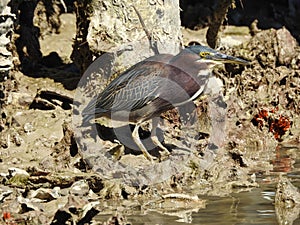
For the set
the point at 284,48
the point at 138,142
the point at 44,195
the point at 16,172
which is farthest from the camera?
the point at 284,48

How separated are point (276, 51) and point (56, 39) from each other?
350cm

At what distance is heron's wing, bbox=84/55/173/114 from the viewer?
8141 mm

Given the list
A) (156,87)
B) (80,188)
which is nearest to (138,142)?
(156,87)

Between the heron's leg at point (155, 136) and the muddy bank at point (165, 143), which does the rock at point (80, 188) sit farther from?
the heron's leg at point (155, 136)

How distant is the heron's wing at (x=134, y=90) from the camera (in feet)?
26.7

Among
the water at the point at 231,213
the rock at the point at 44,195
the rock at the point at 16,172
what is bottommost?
the water at the point at 231,213

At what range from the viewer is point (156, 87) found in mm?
8109

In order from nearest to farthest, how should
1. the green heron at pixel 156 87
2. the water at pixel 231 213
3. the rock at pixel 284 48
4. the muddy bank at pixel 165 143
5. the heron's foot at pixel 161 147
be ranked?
the water at pixel 231 213, the muddy bank at pixel 165 143, the green heron at pixel 156 87, the heron's foot at pixel 161 147, the rock at pixel 284 48

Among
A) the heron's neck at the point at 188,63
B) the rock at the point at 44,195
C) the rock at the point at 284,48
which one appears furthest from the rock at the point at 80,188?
the rock at the point at 284,48

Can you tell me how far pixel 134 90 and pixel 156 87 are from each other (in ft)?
0.84

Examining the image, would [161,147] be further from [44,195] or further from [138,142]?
[44,195]

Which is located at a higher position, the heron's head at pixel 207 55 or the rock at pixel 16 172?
the heron's head at pixel 207 55

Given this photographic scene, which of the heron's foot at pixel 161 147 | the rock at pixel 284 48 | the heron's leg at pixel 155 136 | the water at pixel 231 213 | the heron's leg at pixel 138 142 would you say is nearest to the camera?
the water at pixel 231 213

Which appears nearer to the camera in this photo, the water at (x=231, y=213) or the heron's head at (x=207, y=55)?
the water at (x=231, y=213)
